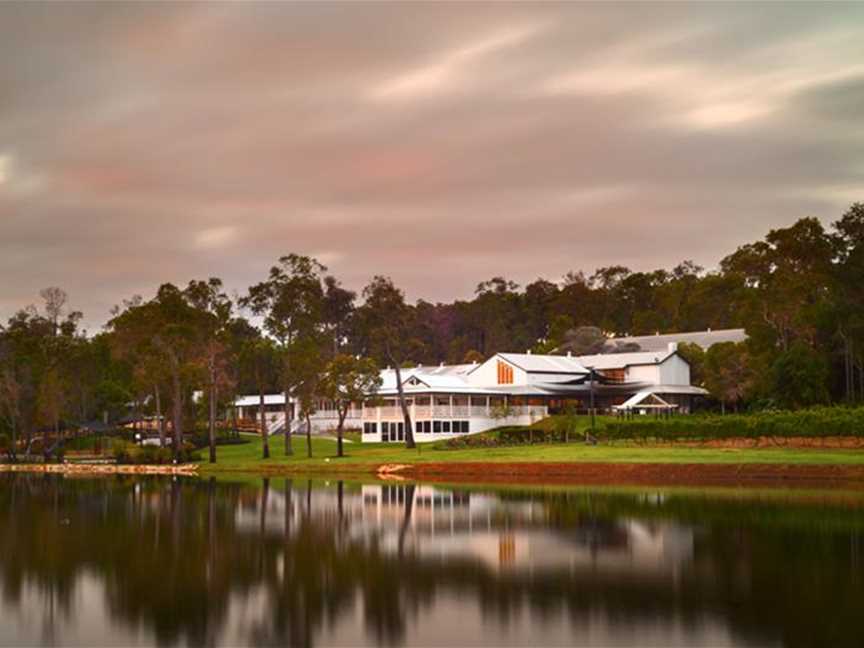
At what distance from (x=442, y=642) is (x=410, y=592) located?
521 centimetres

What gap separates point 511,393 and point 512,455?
27.3m

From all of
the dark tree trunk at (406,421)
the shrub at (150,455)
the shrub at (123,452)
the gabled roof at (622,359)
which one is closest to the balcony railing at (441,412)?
the dark tree trunk at (406,421)

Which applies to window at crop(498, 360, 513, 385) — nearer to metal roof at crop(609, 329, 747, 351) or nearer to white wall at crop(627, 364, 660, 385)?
white wall at crop(627, 364, 660, 385)

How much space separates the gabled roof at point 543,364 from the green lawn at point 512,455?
1793cm

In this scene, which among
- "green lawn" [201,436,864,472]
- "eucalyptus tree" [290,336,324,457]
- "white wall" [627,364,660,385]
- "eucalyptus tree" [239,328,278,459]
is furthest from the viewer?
"white wall" [627,364,660,385]

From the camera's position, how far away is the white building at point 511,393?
305ft

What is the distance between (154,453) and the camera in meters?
82.9

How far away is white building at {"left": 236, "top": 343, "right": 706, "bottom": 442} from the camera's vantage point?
305ft

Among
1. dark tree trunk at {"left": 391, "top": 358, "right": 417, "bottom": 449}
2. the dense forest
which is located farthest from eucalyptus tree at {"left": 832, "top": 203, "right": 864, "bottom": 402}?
dark tree trunk at {"left": 391, "top": 358, "right": 417, "bottom": 449}

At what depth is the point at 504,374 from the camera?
335 ft

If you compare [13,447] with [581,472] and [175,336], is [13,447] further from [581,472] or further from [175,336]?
[581,472]

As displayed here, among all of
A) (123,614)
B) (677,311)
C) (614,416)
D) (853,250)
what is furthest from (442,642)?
(677,311)

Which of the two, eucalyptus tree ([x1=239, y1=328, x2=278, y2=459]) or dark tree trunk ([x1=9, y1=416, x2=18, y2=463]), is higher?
eucalyptus tree ([x1=239, y1=328, x2=278, y2=459])

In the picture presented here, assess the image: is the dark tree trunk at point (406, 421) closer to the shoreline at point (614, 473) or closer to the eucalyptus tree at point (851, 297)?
the shoreline at point (614, 473)
